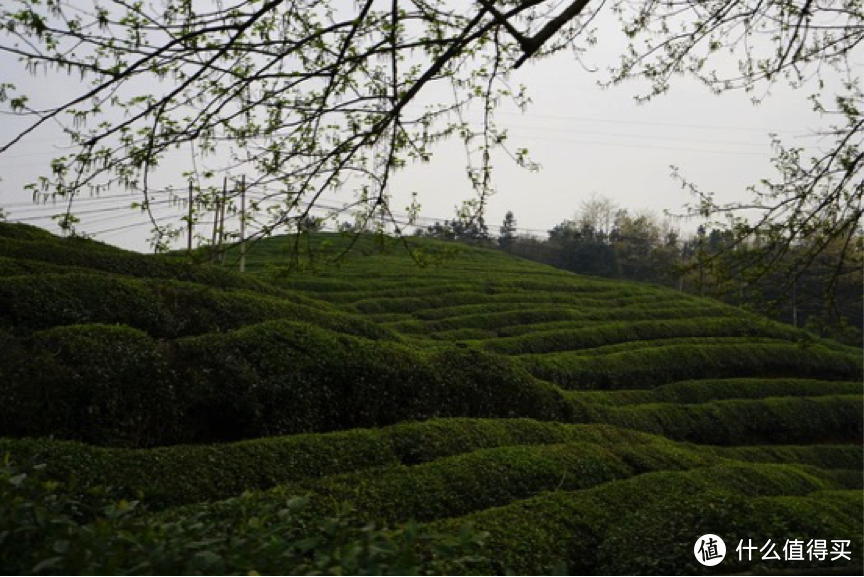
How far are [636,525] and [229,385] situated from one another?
512cm

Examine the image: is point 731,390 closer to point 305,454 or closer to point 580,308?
point 580,308

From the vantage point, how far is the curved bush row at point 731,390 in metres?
22.8

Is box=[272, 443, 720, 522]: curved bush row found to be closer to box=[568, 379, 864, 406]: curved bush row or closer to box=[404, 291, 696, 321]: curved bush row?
box=[568, 379, 864, 406]: curved bush row

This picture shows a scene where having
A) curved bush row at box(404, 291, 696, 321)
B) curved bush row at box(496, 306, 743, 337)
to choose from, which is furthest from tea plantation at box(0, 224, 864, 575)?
curved bush row at box(404, 291, 696, 321)

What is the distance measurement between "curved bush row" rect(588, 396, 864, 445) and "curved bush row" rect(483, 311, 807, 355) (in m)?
2.67

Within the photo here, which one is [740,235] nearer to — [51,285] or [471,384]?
[471,384]

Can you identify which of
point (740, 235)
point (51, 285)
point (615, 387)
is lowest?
point (615, 387)

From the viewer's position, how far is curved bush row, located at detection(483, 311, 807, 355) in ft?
87.5

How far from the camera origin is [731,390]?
24703mm

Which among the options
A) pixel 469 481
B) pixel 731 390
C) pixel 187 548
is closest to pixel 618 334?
pixel 731 390

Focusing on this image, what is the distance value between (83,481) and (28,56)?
3.16 meters

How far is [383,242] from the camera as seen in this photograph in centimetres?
619

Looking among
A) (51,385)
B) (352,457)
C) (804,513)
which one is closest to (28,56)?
(51,385)

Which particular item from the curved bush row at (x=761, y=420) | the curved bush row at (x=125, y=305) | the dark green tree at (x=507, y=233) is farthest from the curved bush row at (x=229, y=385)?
the dark green tree at (x=507, y=233)
